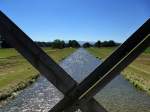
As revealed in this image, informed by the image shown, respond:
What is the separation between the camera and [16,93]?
22.7 m

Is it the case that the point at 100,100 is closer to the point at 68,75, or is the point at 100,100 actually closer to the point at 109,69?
the point at 109,69

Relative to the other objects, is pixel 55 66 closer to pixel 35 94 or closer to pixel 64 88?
pixel 64 88

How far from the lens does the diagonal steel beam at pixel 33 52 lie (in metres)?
2.61

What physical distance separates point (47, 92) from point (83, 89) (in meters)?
21.4

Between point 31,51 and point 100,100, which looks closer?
point 31,51

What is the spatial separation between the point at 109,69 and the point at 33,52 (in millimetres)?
699

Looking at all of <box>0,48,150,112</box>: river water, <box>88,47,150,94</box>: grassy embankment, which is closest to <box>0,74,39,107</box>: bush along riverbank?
<box>0,48,150,112</box>: river water

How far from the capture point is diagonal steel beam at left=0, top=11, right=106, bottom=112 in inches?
103

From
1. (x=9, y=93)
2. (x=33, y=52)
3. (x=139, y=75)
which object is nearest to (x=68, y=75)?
(x=33, y=52)

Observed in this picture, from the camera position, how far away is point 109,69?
2861 millimetres

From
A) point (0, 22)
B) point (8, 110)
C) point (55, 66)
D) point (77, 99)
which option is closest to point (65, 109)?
point (77, 99)

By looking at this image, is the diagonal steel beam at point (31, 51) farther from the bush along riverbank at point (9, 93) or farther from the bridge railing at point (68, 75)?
the bush along riverbank at point (9, 93)

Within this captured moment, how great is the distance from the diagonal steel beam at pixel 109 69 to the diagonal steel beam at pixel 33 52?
137 mm

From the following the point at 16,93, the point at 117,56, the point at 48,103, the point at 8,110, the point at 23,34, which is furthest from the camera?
the point at 16,93
